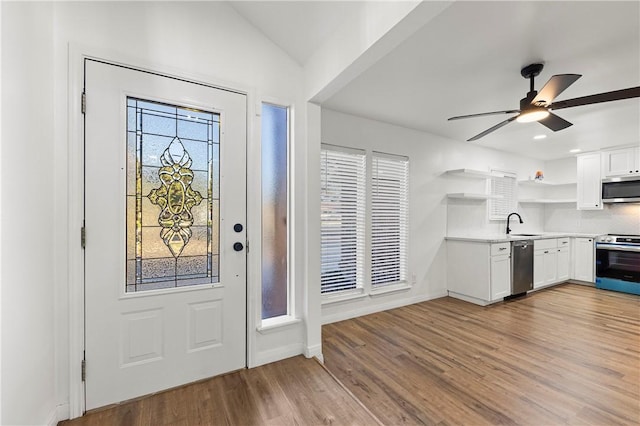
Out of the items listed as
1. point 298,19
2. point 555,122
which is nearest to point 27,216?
point 298,19

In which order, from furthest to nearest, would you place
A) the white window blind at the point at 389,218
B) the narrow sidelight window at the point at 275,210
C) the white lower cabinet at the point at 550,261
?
1. the white lower cabinet at the point at 550,261
2. the white window blind at the point at 389,218
3. the narrow sidelight window at the point at 275,210

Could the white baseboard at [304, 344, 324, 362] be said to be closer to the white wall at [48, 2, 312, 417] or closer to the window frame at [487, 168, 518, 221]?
the white wall at [48, 2, 312, 417]

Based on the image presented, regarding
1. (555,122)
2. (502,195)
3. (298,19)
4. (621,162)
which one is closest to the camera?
(298,19)

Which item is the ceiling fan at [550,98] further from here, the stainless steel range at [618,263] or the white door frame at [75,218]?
the stainless steel range at [618,263]

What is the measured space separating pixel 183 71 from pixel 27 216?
4.32 ft

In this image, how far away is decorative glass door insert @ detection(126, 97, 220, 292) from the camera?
74.0 inches

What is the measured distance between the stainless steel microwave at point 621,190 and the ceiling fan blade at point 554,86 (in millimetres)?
4294

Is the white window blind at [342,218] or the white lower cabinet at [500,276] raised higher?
the white window blind at [342,218]

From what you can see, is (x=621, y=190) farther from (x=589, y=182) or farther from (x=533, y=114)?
(x=533, y=114)

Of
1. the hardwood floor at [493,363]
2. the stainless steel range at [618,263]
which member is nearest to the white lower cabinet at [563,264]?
the stainless steel range at [618,263]

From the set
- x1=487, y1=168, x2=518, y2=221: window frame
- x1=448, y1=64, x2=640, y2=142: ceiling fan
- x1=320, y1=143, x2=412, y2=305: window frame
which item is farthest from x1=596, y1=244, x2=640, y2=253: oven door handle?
x1=320, y1=143, x2=412, y2=305: window frame

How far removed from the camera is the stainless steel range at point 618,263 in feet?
14.6

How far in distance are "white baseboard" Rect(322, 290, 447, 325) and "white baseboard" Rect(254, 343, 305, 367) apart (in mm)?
919

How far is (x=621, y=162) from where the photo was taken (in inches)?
189
